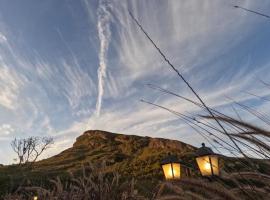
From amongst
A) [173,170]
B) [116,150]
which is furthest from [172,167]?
[116,150]

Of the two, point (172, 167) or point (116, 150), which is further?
point (116, 150)

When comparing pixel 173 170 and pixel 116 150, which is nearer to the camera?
pixel 173 170

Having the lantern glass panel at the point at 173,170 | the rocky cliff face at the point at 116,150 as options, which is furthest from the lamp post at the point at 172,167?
the rocky cliff face at the point at 116,150

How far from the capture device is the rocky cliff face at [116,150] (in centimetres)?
4330

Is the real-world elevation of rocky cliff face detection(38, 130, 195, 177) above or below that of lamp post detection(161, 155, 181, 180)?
above

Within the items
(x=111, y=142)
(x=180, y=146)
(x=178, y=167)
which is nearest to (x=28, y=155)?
(x=111, y=142)

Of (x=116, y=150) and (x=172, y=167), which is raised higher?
(x=116, y=150)

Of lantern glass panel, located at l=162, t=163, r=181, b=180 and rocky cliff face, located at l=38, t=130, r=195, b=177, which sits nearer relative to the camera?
lantern glass panel, located at l=162, t=163, r=181, b=180

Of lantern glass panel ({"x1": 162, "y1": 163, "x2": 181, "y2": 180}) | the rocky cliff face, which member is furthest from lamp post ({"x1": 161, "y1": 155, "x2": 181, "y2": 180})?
the rocky cliff face

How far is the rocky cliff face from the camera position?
43.3 meters

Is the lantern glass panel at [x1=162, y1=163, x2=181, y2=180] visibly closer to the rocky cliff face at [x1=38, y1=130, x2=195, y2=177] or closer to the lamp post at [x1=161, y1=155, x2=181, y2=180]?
the lamp post at [x1=161, y1=155, x2=181, y2=180]

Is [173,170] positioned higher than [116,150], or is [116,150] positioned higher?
[116,150]

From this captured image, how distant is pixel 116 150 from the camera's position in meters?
Result: 60.0

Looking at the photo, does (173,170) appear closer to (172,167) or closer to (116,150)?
(172,167)
